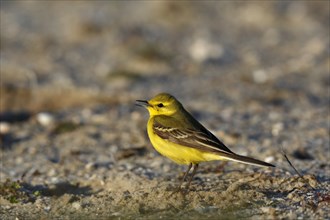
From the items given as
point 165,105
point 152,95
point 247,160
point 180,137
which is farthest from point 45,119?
point 247,160

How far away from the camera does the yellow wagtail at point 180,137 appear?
745 centimetres

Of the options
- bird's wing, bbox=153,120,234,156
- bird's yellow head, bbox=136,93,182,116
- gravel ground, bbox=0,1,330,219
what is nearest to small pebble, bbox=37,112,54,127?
gravel ground, bbox=0,1,330,219

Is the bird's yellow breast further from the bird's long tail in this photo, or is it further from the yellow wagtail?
the bird's long tail

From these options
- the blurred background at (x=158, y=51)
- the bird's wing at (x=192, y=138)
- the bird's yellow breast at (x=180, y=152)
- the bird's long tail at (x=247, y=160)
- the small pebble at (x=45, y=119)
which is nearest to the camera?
the bird's long tail at (x=247, y=160)

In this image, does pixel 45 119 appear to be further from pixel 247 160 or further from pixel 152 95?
pixel 247 160

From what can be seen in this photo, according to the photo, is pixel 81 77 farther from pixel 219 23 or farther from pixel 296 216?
pixel 296 216

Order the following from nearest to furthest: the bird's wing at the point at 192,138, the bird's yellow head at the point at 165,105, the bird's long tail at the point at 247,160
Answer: the bird's long tail at the point at 247,160
the bird's wing at the point at 192,138
the bird's yellow head at the point at 165,105

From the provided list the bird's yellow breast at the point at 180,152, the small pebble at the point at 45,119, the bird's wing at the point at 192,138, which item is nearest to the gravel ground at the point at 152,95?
the small pebble at the point at 45,119

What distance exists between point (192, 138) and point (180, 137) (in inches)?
5.9

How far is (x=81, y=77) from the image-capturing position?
1394 cm

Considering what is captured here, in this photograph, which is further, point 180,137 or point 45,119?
point 45,119

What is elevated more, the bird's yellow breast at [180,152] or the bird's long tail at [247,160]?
the bird's long tail at [247,160]

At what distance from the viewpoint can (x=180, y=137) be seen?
770cm

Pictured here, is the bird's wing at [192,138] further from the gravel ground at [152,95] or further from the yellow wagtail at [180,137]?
the gravel ground at [152,95]
